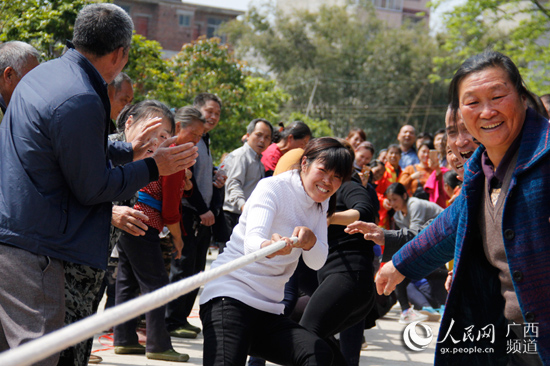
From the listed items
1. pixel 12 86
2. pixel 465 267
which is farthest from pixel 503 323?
pixel 12 86

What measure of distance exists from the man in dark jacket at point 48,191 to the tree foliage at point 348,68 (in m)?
37.4

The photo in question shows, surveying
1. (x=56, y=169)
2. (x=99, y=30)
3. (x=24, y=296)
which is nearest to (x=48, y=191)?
(x=56, y=169)

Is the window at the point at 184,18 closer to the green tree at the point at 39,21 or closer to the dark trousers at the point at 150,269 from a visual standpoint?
the green tree at the point at 39,21

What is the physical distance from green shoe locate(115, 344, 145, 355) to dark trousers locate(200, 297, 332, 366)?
87.8 inches

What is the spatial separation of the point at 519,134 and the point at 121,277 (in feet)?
12.0

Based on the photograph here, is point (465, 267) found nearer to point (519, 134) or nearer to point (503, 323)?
point (503, 323)

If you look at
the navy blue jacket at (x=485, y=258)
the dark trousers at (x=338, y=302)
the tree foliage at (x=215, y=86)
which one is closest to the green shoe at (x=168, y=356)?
the dark trousers at (x=338, y=302)

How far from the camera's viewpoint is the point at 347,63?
41.2 metres

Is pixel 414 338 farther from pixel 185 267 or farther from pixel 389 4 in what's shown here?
pixel 389 4

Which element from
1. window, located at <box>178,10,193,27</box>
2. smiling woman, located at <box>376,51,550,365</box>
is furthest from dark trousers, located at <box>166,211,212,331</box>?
window, located at <box>178,10,193,27</box>

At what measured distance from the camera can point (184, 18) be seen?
42938mm

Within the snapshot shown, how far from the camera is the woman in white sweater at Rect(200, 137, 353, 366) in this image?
3.31 meters

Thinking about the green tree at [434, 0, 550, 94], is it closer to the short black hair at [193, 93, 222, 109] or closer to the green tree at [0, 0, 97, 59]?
the short black hair at [193, 93, 222, 109]

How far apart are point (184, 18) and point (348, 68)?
11272 millimetres
